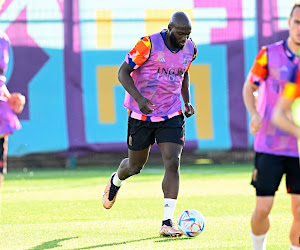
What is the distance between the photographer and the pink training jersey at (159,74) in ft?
24.1

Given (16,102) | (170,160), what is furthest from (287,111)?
(170,160)

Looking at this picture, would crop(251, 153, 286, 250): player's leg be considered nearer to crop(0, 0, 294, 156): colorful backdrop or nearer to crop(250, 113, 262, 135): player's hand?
crop(250, 113, 262, 135): player's hand

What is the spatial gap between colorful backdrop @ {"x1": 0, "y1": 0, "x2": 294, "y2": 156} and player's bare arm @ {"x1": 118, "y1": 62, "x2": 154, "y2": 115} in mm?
9976

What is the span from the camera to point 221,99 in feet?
57.8

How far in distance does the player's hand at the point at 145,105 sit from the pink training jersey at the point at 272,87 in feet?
6.86

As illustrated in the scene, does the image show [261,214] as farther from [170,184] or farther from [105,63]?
[105,63]

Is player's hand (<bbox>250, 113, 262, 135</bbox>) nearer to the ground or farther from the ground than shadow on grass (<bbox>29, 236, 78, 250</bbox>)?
farther from the ground

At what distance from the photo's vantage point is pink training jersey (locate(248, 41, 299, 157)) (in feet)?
16.3

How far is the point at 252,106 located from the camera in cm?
496

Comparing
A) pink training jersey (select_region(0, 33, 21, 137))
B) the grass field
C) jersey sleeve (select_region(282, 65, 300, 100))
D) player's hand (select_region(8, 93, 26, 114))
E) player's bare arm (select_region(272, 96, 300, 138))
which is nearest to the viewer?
player's bare arm (select_region(272, 96, 300, 138))

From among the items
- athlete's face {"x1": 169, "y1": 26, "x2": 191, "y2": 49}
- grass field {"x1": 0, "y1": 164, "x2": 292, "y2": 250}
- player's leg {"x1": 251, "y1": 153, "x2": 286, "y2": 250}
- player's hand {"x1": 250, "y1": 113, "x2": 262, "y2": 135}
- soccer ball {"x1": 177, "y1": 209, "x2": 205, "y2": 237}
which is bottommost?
grass field {"x1": 0, "y1": 164, "x2": 292, "y2": 250}

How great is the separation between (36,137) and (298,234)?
41.5 ft

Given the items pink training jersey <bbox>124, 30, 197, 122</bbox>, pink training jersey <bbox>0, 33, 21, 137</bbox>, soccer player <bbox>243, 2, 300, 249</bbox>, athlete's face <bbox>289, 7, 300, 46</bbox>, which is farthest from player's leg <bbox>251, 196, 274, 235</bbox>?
pink training jersey <bbox>124, 30, 197, 122</bbox>

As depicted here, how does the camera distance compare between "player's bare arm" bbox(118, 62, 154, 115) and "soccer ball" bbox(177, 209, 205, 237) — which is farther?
"player's bare arm" bbox(118, 62, 154, 115)
